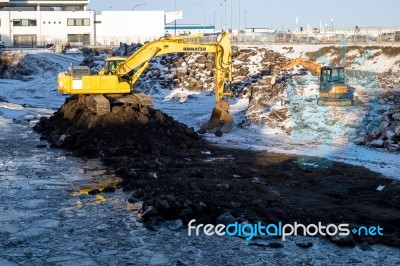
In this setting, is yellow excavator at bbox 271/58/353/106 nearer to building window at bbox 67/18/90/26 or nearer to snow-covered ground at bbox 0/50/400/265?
snow-covered ground at bbox 0/50/400/265

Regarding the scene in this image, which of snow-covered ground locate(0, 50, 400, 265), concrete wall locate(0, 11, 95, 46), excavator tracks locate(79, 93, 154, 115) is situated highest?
→ concrete wall locate(0, 11, 95, 46)

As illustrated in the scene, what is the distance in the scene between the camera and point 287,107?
26.5m

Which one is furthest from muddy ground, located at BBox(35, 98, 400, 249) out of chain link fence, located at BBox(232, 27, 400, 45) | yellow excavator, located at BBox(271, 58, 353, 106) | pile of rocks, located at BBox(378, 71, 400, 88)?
chain link fence, located at BBox(232, 27, 400, 45)

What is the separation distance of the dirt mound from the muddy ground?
1.5 inches

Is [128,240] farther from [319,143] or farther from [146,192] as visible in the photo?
[319,143]

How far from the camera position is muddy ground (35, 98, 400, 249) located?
40.3ft

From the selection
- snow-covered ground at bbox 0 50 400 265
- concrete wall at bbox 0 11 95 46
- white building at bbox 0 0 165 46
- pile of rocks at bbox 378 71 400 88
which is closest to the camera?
snow-covered ground at bbox 0 50 400 265

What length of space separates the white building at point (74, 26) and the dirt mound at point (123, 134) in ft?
163

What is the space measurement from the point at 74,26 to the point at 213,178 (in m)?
61.0

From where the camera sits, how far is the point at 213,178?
15.9 metres

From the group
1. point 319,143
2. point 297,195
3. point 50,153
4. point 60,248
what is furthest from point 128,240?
point 319,143

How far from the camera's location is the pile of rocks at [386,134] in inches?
803

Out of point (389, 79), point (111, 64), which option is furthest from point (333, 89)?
point (389, 79)

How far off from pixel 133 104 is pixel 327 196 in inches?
454
